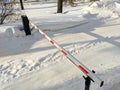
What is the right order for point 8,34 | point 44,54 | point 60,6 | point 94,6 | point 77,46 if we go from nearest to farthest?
point 44,54, point 77,46, point 8,34, point 94,6, point 60,6

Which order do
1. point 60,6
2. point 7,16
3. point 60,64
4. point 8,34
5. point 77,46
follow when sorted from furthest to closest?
point 60,6
point 7,16
point 8,34
point 77,46
point 60,64

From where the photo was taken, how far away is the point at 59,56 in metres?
6.31

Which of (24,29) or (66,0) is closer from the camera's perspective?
(24,29)

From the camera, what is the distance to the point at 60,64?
232 inches

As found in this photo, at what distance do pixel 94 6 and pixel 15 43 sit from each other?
733cm

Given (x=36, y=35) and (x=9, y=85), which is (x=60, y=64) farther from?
(x=36, y=35)

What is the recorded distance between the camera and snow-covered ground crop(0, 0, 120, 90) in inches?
198

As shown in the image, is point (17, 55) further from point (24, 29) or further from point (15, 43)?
point (24, 29)

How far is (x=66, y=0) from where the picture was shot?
72.6ft

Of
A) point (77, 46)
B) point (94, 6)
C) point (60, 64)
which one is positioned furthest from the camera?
point (94, 6)

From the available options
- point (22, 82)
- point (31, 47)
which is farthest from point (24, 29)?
point (22, 82)

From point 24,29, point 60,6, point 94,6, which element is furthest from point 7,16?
point 60,6

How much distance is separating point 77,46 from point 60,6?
9575 millimetres

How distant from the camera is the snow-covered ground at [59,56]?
5.02m
